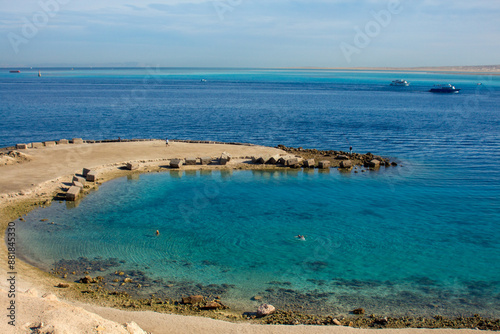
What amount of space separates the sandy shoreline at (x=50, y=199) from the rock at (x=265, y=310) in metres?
1.26

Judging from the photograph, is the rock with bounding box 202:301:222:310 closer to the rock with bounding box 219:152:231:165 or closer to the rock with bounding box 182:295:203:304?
the rock with bounding box 182:295:203:304

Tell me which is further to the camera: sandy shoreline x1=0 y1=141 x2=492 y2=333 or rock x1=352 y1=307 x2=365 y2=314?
rock x1=352 y1=307 x2=365 y2=314

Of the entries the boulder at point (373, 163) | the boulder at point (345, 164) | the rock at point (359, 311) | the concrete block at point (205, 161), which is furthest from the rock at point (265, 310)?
the boulder at point (373, 163)

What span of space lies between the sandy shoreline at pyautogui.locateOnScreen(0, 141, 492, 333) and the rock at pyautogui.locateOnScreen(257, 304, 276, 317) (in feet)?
4.14

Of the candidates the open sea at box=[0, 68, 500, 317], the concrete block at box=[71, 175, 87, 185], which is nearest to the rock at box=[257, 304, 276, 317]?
the open sea at box=[0, 68, 500, 317]

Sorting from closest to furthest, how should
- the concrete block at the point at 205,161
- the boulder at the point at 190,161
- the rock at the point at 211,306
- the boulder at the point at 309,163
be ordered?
the rock at the point at 211,306 → the boulder at the point at 190,161 → the concrete block at the point at 205,161 → the boulder at the point at 309,163

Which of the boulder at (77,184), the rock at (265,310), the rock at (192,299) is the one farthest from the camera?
the boulder at (77,184)

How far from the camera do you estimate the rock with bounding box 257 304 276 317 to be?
57.5ft

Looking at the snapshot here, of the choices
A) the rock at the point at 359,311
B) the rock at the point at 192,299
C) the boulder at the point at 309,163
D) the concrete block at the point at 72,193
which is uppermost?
the boulder at the point at 309,163

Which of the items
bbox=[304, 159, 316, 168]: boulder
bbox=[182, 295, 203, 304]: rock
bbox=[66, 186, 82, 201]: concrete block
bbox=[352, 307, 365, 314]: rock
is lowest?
bbox=[352, 307, 365, 314]: rock

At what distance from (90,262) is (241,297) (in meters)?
9.14

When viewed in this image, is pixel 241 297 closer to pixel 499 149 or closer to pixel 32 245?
pixel 32 245

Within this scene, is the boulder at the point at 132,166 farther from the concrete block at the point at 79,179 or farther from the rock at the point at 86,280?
the rock at the point at 86,280

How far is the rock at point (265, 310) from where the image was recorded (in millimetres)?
17531
